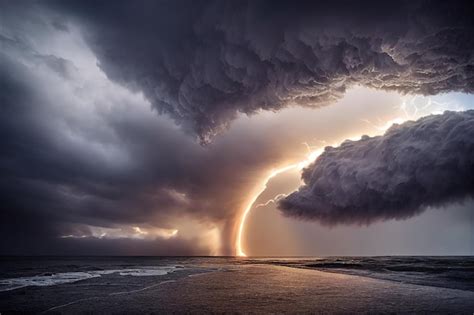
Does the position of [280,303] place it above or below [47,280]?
above

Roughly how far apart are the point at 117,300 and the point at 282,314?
348 inches

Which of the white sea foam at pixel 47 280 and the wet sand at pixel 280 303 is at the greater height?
the wet sand at pixel 280 303

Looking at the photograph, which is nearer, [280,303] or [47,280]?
[280,303]

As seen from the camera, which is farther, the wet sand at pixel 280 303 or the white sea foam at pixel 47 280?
the white sea foam at pixel 47 280

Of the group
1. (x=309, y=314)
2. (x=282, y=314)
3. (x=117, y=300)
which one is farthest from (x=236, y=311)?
(x=117, y=300)

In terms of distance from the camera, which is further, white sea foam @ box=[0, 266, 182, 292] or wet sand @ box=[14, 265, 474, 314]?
white sea foam @ box=[0, 266, 182, 292]

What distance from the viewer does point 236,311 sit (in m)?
12.7

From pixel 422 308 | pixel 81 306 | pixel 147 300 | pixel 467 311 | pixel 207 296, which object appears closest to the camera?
pixel 467 311

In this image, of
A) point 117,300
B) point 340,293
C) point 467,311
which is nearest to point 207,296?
point 117,300

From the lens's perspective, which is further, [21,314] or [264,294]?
[264,294]

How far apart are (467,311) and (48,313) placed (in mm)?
16467

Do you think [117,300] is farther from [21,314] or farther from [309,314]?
[309,314]

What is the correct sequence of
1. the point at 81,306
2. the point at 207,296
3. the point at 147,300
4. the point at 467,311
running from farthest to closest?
1. the point at 207,296
2. the point at 147,300
3. the point at 81,306
4. the point at 467,311

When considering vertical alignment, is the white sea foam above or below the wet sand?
below
